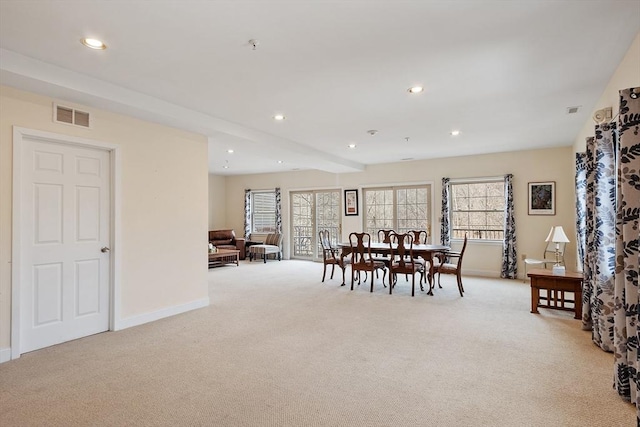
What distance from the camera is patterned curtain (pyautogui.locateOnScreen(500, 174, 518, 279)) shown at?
6961 mm

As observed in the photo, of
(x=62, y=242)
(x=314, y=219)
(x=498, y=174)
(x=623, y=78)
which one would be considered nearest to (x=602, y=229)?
(x=623, y=78)

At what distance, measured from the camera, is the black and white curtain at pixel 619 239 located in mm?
2201

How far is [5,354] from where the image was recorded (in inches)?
121

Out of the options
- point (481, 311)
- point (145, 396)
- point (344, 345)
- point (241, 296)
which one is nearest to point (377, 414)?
point (344, 345)

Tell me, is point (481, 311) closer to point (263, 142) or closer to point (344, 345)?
point (344, 345)

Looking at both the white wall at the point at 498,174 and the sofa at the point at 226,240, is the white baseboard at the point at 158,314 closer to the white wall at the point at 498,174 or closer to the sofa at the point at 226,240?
the sofa at the point at 226,240

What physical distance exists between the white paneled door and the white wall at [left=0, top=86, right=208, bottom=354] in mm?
199

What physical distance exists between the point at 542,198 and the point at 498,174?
92cm

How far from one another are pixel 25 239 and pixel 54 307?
73cm

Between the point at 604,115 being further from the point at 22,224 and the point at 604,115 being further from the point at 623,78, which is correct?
the point at 22,224

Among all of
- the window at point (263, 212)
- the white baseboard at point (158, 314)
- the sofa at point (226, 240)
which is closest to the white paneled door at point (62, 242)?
the white baseboard at point (158, 314)

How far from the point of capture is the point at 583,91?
373cm

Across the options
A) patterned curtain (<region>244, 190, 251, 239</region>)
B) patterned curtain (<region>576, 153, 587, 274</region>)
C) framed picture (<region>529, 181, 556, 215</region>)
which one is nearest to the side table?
patterned curtain (<region>576, 153, 587, 274</region>)

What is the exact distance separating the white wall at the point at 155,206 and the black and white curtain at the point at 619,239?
446cm
